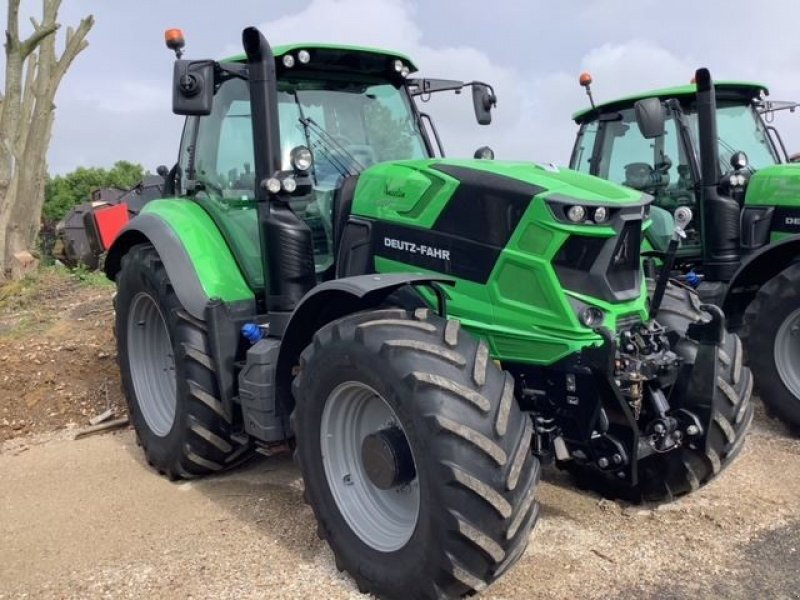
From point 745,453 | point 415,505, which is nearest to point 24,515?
point 415,505

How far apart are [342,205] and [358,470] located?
1.34 metres

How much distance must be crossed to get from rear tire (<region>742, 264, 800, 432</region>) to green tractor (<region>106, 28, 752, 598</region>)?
1819mm

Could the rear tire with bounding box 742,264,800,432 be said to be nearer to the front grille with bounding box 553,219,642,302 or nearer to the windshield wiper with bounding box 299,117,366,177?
the front grille with bounding box 553,219,642,302

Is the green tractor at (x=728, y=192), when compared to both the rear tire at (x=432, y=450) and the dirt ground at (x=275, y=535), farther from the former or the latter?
Answer: the rear tire at (x=432, y=450)

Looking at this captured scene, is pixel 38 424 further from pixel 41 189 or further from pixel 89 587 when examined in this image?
pixel 41 189

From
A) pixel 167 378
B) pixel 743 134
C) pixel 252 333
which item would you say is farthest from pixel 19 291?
pixel 743 134

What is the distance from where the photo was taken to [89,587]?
3438 mm

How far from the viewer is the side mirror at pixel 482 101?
16.1 feet

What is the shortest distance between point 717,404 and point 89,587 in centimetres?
280

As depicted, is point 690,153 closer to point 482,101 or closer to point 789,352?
point 789,352

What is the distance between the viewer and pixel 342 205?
410 cm

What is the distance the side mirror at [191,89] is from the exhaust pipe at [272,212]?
0.22 m

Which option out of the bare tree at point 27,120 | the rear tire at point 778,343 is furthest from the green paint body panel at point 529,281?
the bare tree at point 27,120

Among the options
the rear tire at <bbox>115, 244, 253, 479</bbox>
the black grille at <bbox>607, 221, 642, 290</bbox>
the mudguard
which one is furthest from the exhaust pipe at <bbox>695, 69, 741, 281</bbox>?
the rear tire at <bbox>115, 244, 253, 479</bbox>
